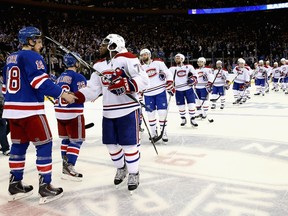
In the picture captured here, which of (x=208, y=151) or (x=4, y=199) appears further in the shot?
(x=208, y=151)

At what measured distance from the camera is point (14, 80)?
2.60 meters

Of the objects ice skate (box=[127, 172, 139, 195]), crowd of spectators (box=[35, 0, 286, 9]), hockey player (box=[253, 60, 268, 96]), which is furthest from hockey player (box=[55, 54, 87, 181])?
crowd of spectators (box=[35, 0, 286, 9])

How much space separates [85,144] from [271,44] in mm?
20109

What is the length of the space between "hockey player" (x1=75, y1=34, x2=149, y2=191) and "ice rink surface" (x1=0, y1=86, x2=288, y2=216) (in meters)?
0.35

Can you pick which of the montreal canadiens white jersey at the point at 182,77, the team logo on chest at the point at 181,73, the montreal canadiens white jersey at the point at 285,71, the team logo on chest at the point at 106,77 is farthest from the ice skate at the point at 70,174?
the montreal canadiens white jersey at the point at 285,71

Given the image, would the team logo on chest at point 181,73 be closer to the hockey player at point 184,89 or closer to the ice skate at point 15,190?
the hockey player at point 184,89

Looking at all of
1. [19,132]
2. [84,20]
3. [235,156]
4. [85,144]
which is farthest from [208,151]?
[84,20]

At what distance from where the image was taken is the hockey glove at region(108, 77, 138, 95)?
267 centimetres

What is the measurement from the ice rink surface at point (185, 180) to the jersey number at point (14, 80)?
3.13 feet

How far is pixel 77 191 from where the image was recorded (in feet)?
9.70

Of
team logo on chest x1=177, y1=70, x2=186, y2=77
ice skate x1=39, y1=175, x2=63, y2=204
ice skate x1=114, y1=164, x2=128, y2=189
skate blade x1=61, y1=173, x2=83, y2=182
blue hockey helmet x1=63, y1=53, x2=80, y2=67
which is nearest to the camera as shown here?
ice skate x1=39, y1=175, x2=63, y2=204

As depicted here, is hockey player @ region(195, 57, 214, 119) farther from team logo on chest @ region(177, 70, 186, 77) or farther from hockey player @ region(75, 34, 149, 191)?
hockey player @ region(75, 34, 149, 191)

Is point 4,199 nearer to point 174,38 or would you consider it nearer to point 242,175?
point 242,175

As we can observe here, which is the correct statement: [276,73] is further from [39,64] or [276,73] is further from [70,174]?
[39,64]
